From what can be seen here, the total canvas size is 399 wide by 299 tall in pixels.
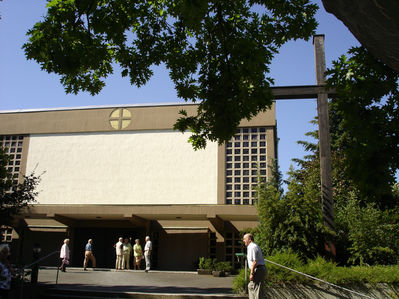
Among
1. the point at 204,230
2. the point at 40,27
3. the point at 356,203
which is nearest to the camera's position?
the point at 40,27

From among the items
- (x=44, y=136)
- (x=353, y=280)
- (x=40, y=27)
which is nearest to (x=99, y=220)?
(x=44, y=136)

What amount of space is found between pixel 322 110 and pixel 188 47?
588 cm

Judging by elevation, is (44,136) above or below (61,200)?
above

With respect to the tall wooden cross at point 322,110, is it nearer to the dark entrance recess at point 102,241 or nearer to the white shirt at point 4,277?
the white shirt at point 4,277

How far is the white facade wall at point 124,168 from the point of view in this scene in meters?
23.9

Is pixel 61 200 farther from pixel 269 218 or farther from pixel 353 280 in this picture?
pixel 353 280

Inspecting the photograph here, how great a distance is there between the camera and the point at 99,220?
923 inches

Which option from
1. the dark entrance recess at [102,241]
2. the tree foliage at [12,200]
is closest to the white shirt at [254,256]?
the tree foliage at [12,200]

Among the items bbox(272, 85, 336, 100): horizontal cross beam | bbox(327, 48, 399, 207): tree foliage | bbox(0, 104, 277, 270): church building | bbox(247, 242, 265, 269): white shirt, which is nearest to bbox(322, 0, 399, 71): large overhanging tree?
bbox(327, 48, 399, 207): tree foliage

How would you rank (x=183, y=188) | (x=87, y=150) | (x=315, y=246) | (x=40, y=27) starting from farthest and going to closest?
(x=87, y=150) → (x=183, y=188) → (x=315, y=246) → (x=40, y=27)

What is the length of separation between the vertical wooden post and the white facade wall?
12.7 m

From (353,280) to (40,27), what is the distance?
776cm

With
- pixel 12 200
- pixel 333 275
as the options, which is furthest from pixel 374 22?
pixel 12 200

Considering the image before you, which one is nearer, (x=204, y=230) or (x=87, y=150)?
(x=204, y=230)
